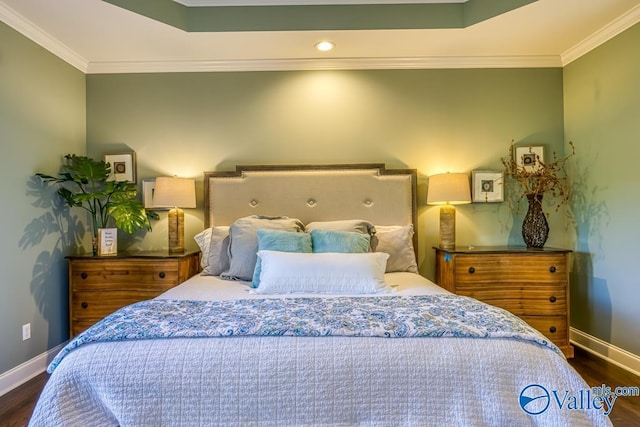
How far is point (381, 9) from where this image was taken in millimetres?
2633

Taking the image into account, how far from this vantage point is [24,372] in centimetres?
246

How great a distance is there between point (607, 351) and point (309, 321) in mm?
2794

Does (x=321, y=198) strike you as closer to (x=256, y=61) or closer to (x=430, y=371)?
(x=256, y=61)

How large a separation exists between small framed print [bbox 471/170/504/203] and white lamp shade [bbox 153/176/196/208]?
2567mm

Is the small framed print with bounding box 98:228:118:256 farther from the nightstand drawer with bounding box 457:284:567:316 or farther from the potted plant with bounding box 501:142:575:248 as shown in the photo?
the potted plant with bounding box 501:142:575:248

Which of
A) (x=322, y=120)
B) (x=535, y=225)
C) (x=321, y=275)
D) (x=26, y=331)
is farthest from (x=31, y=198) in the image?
(x=535, y=225)

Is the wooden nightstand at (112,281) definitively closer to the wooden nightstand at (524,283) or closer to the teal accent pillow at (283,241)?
the teal accent pillow at (283,241)

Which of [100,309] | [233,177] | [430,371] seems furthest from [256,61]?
[430,371]

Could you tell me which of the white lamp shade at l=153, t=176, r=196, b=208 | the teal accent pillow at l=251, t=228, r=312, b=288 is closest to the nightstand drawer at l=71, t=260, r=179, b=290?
the white lamp shade at l=153, t=176, r=196, b=208

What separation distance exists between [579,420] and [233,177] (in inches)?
110

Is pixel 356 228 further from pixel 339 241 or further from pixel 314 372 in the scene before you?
pixel 314 372

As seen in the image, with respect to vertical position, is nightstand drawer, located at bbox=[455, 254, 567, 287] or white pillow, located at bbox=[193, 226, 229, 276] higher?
white pillow, located at bbox=[193, 226, 229, 276]

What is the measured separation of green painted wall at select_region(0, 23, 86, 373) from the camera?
238 centimetres

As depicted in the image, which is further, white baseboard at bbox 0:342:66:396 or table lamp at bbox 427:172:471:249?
table lamp at bbox 427:172:471:249
